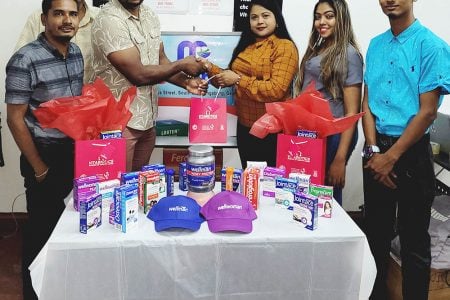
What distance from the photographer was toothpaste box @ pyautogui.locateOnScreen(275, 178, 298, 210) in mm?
1726

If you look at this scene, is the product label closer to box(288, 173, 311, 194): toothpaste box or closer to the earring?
box(288, 173, 311, 194): toothpaste box

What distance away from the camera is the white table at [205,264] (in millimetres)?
1473

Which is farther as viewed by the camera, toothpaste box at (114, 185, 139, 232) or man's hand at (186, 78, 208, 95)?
man's hand at (186, 78, 208, 95)

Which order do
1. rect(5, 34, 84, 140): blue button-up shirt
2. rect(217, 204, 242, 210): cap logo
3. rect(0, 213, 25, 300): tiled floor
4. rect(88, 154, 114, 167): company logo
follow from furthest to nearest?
rect(0, 213, 25, 300): tiled floor < rect(5, 34, 84, 140): blue button-up shirt < rect(88, 154, 114, 167): company logo < rect(217, 204, 242, 210): cap logo

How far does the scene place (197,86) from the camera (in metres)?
2.42

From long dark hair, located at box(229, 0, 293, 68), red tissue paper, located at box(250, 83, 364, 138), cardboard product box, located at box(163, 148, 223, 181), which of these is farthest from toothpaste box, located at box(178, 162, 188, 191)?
cardboard product box, located at box(163, 148, 223, 181)

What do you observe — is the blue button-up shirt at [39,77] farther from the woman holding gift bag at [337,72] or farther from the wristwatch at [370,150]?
the wristwatch at [370,150]

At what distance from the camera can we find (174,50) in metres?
2.94

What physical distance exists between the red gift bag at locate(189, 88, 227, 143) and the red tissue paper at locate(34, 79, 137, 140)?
36 centimetres

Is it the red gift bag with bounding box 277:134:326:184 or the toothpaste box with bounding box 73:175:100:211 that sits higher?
the red gift bag with bounding box 277:134:326:184

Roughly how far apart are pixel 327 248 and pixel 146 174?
0.68 metres

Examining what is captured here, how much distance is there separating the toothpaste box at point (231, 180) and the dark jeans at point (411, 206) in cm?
68

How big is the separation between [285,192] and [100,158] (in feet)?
2.30

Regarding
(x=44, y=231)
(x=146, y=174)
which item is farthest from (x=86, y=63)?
(x=146, y=174)
